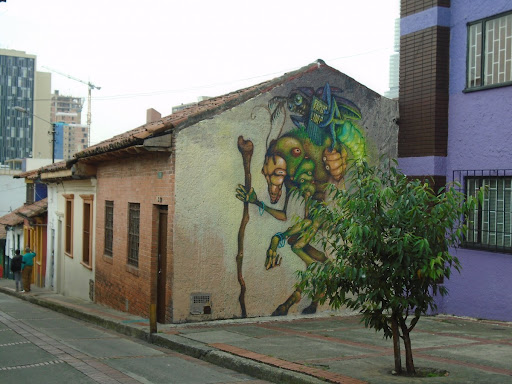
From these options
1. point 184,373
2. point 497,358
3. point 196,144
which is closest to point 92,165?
point 196,144

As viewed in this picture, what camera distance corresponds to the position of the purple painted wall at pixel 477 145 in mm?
11180

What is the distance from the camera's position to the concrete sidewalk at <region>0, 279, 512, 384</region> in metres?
7.45

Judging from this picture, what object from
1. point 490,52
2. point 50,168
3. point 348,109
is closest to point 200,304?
point 348,109

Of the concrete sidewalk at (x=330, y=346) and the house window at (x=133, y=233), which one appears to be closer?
the concrete sidewalk at (x=330, y=346)

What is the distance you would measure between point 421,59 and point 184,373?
7768mm

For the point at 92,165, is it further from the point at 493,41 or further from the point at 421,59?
the point at 493,41

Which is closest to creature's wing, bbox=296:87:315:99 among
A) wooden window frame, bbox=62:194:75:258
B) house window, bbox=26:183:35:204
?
wooden window frame, bbox=62:194:75:258

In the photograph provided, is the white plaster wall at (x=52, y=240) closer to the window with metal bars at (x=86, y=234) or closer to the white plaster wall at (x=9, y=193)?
the window with metal bars at (x=86, y=234)

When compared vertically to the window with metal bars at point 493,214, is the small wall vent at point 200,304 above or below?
below

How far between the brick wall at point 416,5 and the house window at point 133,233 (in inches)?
266

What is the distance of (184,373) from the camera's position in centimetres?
826

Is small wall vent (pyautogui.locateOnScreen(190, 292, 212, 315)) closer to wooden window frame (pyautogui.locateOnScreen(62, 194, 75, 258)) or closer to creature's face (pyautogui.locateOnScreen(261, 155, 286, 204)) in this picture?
creature's face (pyautogui.locateOnScreen(261, 155, 286, 204))

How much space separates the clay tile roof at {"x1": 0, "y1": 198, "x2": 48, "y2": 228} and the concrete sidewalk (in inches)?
572

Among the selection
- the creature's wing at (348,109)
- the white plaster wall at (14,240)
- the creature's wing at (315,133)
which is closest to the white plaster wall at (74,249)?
the creature's wing at (315,133)
